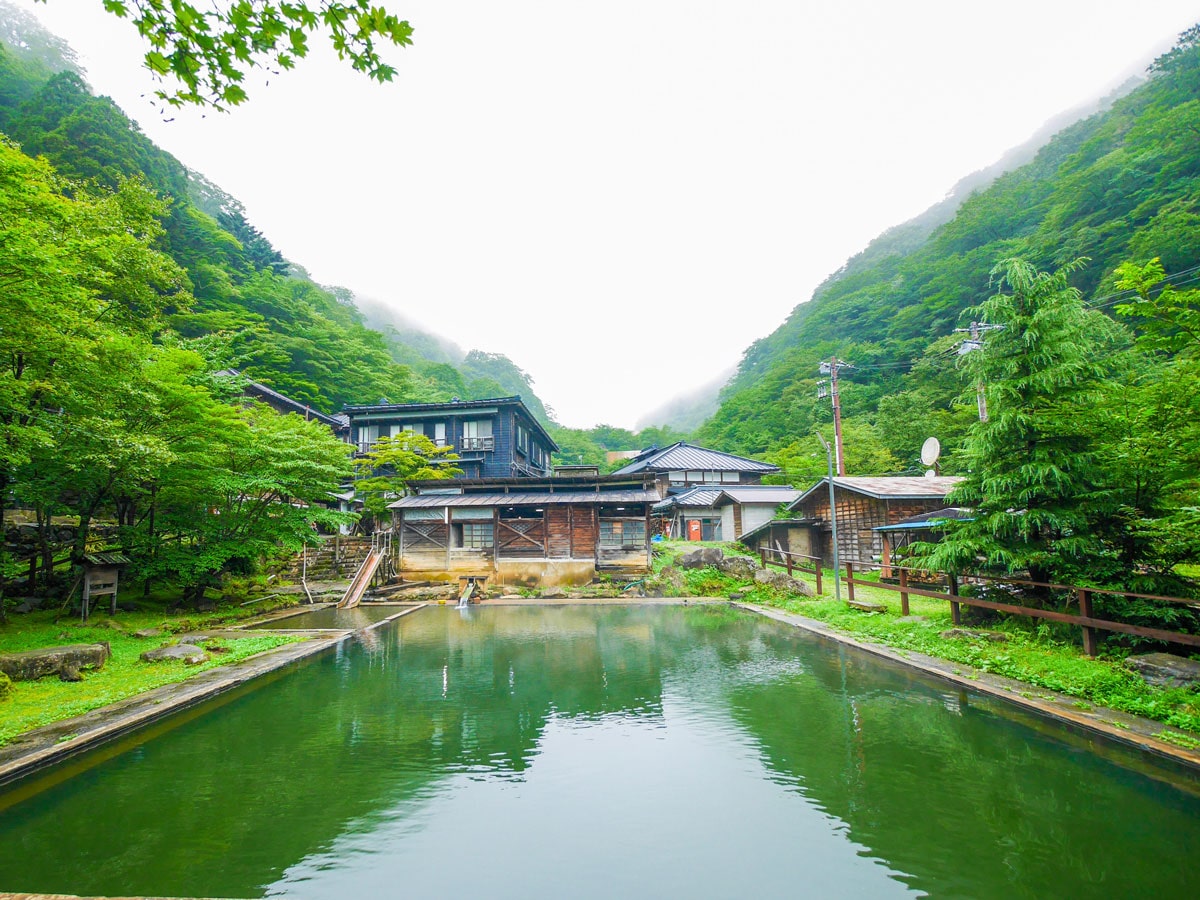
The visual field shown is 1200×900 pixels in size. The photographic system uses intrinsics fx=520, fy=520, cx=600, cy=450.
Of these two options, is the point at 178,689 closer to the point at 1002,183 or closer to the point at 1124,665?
the point at 1124,665

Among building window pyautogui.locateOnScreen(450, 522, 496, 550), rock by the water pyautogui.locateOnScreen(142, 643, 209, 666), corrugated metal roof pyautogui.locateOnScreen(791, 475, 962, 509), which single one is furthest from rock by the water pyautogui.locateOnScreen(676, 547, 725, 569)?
rock by the water pyautogui.locateOnScreen(142, 643, 209, 666)

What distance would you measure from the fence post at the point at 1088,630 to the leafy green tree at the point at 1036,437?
3.03 feet

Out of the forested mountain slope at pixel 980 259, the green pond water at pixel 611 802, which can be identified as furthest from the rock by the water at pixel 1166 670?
the forested mountain slope at pixel 980 259

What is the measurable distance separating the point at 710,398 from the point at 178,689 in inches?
3942

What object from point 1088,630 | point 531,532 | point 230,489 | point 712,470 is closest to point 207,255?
point 230,489

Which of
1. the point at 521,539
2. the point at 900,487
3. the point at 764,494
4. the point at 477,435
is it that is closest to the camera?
the point at 900,487

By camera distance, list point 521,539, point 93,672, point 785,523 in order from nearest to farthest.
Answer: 1. point 93,672
2. point 521,539
3. point 785,523

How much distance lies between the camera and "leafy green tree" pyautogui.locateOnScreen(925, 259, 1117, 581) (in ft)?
28.4

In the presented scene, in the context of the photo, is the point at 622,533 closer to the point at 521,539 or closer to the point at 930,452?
the point at 521,539

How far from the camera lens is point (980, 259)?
1583 inches

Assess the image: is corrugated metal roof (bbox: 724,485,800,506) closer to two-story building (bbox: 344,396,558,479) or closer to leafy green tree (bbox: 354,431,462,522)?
two-story building (bbox: 344,396,558,479)

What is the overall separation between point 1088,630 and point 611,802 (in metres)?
7.73

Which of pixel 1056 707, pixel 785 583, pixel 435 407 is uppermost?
pixel 435 407

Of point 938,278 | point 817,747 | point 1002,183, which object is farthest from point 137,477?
point 1002,183
